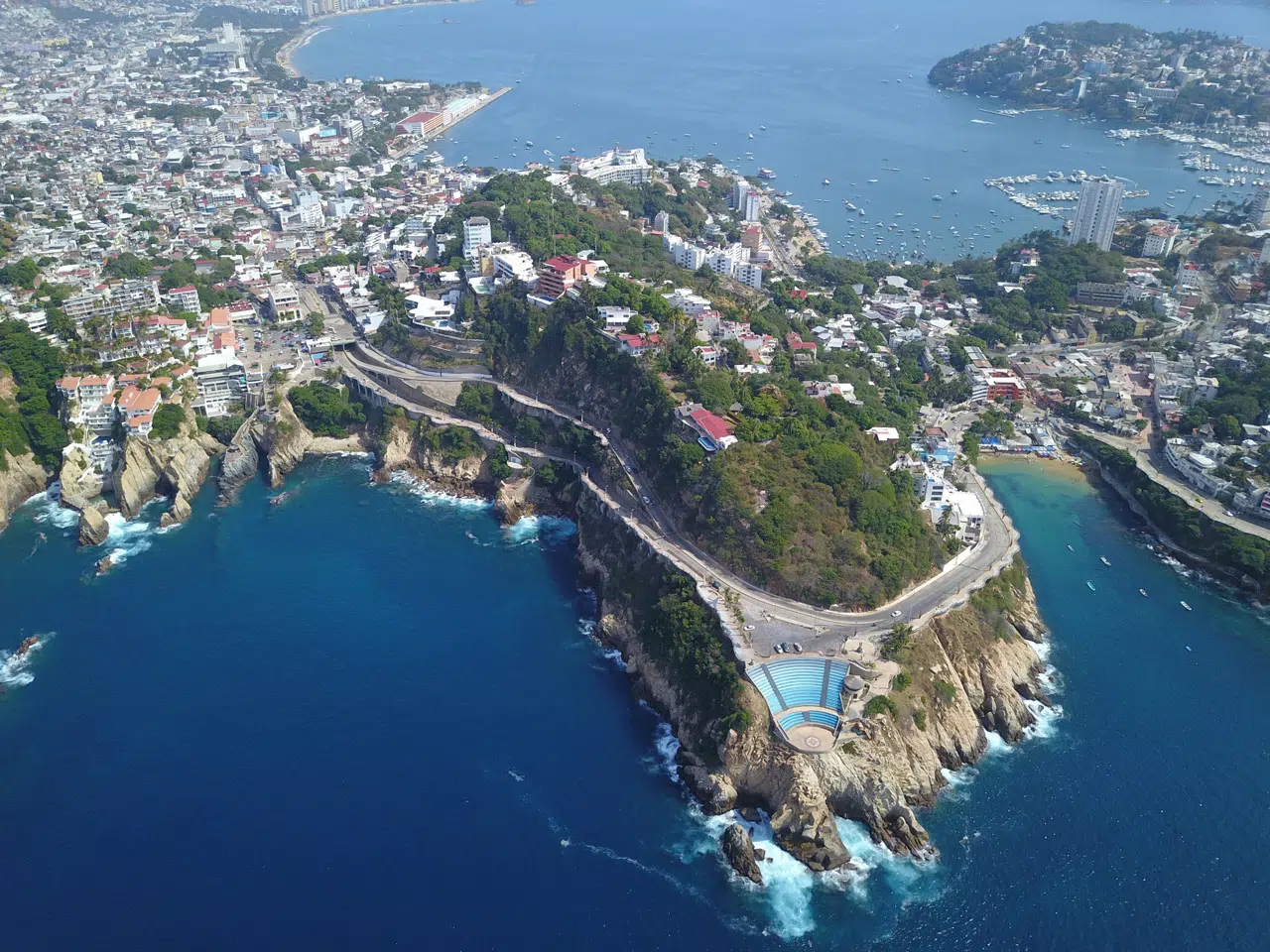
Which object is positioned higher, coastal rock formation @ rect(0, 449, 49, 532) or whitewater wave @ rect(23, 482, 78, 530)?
coastal rock formation @ rect(0, 449, 49, 532)

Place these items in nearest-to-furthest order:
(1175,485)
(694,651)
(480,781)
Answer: (480,781), (694,651), (1175,485)

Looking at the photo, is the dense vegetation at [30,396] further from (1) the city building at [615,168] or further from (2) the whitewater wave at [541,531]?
(1) the city building at [615,168]

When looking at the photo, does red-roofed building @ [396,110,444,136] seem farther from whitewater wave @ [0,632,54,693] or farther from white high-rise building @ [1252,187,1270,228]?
whitewater wave @ [0,632,54,693]

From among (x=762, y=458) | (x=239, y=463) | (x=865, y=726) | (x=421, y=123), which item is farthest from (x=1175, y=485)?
(x=421, y=123)

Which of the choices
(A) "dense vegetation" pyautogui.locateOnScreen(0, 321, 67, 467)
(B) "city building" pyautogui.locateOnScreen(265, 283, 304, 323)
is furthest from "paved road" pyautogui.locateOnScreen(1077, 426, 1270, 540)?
(A) "dense vegetation" pyautogui.locateOnScreen(0, 321, 67, 467)

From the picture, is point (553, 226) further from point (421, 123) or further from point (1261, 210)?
point (421, 123)
